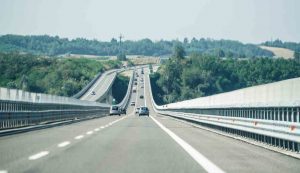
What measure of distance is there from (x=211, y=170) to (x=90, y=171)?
7.22ft

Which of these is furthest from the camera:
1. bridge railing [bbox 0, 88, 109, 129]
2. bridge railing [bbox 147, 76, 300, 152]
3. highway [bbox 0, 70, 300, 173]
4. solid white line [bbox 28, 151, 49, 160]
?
bridge railing [bbox 0, 88, 109, 129]

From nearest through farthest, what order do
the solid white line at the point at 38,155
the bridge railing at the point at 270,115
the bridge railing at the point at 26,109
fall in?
the solid white line at the point at 38,155
the bridge railing at the point at 270,115
the bridge railing at the point at 26,109

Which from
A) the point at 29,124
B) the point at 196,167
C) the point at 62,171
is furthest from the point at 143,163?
the point at 29,124

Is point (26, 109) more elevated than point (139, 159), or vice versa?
point (26, 109)

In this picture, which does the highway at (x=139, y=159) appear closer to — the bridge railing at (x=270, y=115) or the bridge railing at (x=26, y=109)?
the bridge railing at (x=270, y=115)

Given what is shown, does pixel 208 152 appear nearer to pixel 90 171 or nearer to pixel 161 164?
pixel 161 164

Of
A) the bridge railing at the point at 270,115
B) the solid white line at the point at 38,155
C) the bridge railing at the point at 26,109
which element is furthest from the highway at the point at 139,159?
the bridge railing at the point at 26,109

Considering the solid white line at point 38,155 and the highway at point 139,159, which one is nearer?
the highway at point 139,159

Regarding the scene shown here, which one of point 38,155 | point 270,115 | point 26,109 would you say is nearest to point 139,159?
point 38,155

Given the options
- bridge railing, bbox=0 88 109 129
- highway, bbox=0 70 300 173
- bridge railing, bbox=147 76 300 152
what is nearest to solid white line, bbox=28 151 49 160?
highway, bbox=0 70 300 173

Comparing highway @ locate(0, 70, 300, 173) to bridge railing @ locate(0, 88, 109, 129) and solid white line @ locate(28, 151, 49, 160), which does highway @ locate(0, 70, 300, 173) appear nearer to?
solid white line @ locate(28, 151, 49, 160)

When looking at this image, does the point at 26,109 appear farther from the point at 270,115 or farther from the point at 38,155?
the point at 38,155

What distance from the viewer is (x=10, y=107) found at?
96.0ft

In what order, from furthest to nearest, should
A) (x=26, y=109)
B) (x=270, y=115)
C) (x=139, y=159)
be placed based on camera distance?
(x=26, y=109)
(x=270, y=115)
(x=139, y=159)
